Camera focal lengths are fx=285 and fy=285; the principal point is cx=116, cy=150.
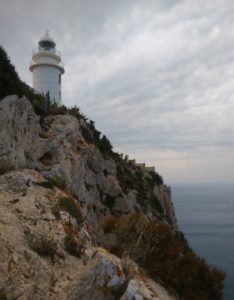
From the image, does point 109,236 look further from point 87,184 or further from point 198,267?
point 87,184

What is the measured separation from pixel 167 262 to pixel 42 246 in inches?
141

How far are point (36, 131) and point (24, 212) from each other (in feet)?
23.6

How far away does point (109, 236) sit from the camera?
309 inches

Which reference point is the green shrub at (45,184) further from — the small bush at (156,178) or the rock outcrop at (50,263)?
the small bush at (156,178)

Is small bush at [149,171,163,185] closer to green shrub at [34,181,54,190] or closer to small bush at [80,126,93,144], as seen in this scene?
small bush at [80,126,93,144]

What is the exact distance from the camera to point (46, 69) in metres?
28.7

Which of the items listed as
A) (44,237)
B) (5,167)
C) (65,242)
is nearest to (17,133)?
(5,167)

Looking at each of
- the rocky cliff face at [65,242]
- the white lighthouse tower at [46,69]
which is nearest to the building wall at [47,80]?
the white lighthouse tower at [46,69]

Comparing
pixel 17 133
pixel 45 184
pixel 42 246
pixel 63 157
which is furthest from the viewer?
pixel 63 157

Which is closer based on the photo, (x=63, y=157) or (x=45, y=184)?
(x=45, y=184)

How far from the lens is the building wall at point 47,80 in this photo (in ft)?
93.5

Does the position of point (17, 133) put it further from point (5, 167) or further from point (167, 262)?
point (167, 262)

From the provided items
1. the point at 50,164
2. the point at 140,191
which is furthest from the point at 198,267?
the point at 140,191

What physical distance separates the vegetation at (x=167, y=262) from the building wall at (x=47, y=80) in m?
23.2
